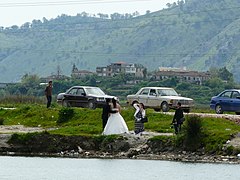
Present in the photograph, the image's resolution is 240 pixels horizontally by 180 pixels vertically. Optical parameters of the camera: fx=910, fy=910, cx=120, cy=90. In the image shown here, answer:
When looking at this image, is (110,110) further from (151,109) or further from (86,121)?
(151,109)

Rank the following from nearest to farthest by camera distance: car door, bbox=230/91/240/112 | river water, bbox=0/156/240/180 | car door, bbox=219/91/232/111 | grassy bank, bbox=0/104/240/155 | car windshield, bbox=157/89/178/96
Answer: river water, bbox=0/156/240/180 → grassy bank, bbox=0/104/240/155 → car door, bbox=230/91/240/112 → car door, bbox=219/91/232/111 → car windshield, bbox=157/89/178/96

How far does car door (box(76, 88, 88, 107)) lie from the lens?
198ft

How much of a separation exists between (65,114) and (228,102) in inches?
390

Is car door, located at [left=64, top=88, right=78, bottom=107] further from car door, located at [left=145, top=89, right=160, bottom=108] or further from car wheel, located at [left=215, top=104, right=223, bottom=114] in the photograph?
car wheel, located at [left=215, top=104, right=223, bottom=114]

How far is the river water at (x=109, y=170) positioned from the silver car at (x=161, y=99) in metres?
18.5

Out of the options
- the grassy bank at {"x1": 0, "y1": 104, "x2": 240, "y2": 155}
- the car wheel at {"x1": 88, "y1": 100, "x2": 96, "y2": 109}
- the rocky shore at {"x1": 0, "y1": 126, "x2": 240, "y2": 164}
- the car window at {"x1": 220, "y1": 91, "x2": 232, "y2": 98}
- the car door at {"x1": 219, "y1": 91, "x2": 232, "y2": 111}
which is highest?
the car window at {"x1": 220, "y1": 91, "x2": 232, "y2": 98}

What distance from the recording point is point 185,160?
130ft

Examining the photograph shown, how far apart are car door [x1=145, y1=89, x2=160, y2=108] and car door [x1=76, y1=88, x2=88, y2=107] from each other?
4.13m

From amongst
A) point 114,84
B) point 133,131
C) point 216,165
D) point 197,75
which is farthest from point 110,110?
point 197,75

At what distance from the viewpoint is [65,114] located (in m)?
54.2

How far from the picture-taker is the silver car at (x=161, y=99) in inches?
2277

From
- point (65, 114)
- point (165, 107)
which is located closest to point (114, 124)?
point (65, 114)

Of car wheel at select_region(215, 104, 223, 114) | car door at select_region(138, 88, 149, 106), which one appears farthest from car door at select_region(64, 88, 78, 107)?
car wheel at select_region(215, 104, 223, 114)

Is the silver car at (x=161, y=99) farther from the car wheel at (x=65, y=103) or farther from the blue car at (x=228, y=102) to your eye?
the car wheel at (x=65, y=103)
